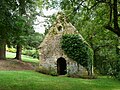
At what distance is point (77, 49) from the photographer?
31.3 meters

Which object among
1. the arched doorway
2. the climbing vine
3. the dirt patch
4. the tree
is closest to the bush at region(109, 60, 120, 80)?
the climbing vine

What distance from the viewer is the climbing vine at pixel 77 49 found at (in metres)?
31.2

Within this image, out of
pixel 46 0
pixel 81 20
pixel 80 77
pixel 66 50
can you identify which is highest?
pixel 46 0

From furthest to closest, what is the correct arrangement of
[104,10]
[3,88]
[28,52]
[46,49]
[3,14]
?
[28,52], [46,49], [104,10], [3,88], [3,14]

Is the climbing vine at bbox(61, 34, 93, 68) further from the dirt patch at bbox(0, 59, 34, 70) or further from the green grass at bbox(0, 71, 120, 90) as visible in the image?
the dirt patch at bbox(0, 59, 34, 70)

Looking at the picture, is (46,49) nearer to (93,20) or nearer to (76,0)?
(93,20)

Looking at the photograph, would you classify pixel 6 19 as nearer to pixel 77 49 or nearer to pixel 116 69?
pixel 77 49

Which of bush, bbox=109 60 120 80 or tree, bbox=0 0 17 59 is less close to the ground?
tree, bbox=0 0 17 59

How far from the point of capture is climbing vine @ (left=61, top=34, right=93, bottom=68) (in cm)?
3116

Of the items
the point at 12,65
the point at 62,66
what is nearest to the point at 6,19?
the point at 12,65

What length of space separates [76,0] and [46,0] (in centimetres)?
214

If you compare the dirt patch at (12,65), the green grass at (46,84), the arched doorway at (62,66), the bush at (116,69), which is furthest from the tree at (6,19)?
the arched doorway at (62,66)

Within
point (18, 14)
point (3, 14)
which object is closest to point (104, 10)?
point (18, 14)

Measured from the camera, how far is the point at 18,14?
665 inches
